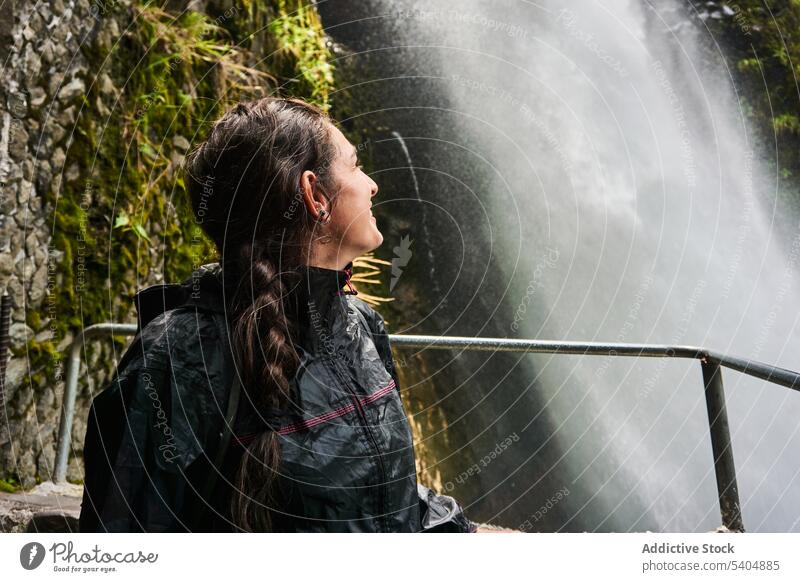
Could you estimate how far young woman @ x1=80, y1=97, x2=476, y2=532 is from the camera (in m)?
0.71

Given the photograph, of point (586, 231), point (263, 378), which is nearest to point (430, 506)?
point (263, 378)

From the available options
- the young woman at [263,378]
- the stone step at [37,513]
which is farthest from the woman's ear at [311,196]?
the stone step at [37,513]

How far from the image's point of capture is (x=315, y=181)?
866 millimetres

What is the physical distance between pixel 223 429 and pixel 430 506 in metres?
0.39

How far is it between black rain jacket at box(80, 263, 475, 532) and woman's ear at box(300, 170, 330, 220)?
8 centimetres

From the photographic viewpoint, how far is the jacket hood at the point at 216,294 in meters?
0.77

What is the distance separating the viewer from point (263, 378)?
0.77 meters

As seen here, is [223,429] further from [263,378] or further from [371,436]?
[371,436]

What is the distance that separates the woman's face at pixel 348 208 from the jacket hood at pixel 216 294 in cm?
4

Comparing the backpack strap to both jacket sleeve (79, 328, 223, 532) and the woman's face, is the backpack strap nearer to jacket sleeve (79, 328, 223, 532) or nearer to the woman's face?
jacket sleeve (79, 328, 223, 532)

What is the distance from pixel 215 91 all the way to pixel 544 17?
1834 mm

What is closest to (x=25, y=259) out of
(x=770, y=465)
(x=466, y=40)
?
(x=466, y=40)
